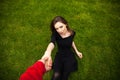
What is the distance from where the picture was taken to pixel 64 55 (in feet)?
15.7

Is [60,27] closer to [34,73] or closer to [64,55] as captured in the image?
[64,55]

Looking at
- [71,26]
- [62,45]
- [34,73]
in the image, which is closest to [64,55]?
[62,45]

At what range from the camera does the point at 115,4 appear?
7.68 meters

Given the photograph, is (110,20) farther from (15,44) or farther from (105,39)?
(15,44)

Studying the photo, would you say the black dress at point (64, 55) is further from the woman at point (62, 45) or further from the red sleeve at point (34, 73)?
the red sleeve at point (34, 73)

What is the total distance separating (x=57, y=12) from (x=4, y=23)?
1.73 metres

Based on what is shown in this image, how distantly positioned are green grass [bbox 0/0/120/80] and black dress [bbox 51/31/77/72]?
3.21ft

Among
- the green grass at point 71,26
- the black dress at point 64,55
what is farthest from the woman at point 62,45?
the green grass at point 71,26

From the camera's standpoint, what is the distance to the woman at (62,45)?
4.51 meters

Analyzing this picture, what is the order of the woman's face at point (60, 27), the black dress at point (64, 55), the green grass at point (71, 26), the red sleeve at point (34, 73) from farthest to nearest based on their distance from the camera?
1. the green grass at point (71, 26)
2. the black dress at point (64, 55)
3. the woman's face at point (60, 27)
4. the red sleeve at point (34, 73)

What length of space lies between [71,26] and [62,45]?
2.32 meters

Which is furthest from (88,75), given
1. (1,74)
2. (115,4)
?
(115,4)

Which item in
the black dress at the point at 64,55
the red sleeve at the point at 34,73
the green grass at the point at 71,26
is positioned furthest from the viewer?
the green grass at the point at 71,26

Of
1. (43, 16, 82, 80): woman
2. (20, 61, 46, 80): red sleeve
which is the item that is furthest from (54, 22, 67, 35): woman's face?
(20, 61, 46, 80): red sleeve
